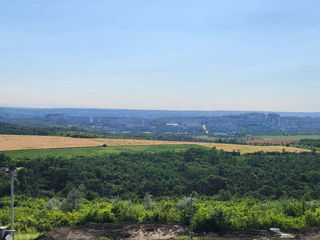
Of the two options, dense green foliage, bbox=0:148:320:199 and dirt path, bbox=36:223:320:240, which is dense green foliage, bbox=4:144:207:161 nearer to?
dense green foliage, bbox=0:148:320:199

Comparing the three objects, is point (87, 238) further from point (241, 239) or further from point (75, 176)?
point (75, 176)

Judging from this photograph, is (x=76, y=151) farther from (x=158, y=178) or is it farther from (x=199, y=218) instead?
(x=199, y=218)

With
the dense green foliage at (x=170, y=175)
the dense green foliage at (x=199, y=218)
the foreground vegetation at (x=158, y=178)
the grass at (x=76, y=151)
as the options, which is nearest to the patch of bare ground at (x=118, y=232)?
the dense green foliage at (x=199, y=218)

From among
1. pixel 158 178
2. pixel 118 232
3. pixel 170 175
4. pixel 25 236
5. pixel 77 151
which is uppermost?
pixel 118 232

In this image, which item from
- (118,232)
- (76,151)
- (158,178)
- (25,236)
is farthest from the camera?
(76,151)

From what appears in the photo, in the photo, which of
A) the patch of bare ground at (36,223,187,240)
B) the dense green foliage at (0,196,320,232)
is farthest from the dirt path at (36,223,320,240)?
the dense green foliage at (0,196,320,232)

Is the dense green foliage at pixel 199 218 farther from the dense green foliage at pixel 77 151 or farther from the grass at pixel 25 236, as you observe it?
the dense green foliage at pixel 77 151

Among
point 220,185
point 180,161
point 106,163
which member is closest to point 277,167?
point 220,185

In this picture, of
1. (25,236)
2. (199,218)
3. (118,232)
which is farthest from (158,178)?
(25,236)

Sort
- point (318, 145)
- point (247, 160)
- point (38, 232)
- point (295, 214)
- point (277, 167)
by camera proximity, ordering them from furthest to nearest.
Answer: point (318, 145) < point (247, 160) < point (277, 167) < point (295, 214) < point (38, 232)
